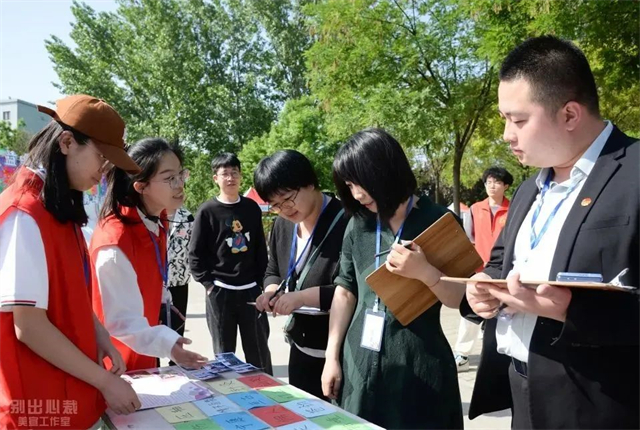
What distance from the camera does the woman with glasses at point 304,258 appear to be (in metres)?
2.40

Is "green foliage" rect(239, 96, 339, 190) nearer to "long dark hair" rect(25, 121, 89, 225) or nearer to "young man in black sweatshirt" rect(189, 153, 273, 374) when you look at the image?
"young man in black sweatshirt" rect(189, 153, 273, 374)

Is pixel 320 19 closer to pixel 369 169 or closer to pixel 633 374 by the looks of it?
pixel 369 169

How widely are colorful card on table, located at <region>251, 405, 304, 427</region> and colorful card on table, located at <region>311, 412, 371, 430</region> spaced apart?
7cm

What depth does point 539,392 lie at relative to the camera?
4.42 feet

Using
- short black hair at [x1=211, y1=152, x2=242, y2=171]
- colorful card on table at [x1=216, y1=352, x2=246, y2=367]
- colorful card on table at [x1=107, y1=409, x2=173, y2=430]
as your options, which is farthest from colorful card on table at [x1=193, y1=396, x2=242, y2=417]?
short black hair at [x1=211, y1=152, x2=242, y2=171]

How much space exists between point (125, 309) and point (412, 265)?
104cm

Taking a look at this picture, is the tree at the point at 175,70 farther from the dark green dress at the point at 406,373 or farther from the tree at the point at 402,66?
the dark green dress at the point at 406,373

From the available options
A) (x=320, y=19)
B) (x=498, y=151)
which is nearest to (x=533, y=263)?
(x=320, y=19)

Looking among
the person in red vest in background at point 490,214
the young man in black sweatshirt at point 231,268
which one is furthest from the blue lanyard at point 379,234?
the person in red vest in background at point 490,214

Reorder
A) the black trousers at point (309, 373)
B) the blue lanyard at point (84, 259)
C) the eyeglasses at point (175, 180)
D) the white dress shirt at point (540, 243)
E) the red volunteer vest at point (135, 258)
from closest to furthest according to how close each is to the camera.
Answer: the white dress shirt at point (540, 243) → the blue lanyard at point (84, 259) → the red volunteer vest at point (135, 258) → the eyeglasses at point (175, 180) → the black trousers at point (309, 373)

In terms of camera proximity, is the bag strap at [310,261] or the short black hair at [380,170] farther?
the bag strap at [310,261]

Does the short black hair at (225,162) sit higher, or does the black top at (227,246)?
the short black hair at (225,162)

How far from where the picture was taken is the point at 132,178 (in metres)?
2.17

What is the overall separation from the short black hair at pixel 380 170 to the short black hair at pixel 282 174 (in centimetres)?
59
